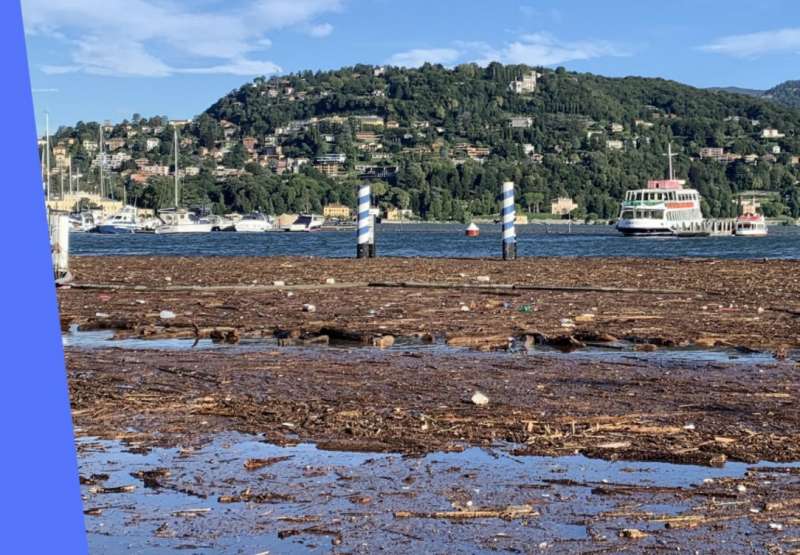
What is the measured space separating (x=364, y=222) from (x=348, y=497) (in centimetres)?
2736

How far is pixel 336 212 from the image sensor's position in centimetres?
18450

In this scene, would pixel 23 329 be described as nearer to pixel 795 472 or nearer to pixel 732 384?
pixel 795 472

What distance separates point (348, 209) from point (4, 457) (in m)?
186

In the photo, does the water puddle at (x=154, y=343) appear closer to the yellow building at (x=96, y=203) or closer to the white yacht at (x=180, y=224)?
the white yacht at (x=180, y=224)

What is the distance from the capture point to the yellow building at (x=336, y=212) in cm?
18012

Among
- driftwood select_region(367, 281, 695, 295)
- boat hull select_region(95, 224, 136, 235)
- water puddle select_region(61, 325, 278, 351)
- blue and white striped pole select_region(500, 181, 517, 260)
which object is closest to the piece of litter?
water puddle select_region(61, 325, 278, 351)

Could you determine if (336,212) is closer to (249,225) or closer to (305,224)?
(305,224)

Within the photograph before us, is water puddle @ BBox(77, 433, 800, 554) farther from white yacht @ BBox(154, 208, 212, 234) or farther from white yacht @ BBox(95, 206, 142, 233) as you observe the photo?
white yacht @ BBox(95, 206, 142, 233)

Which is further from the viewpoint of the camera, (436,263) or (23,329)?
(436,263)

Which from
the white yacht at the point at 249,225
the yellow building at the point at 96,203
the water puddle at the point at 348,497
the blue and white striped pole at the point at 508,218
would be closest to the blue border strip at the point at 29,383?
the water puddle at the point at 348,497

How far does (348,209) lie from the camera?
18688cm

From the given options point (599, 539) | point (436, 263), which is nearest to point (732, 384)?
point (599, 539)

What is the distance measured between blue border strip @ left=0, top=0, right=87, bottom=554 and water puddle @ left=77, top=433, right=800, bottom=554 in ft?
9.03

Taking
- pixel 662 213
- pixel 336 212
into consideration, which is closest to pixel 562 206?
pixel 336 212
